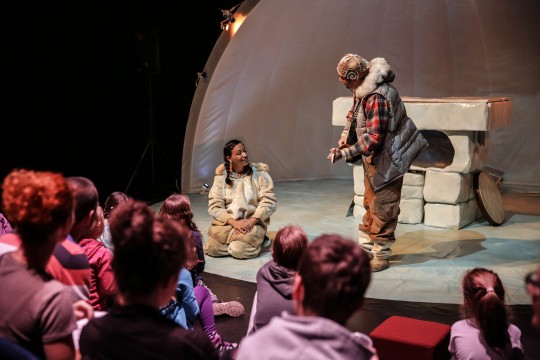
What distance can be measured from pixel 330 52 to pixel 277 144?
1.37m

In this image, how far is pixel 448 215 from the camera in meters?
6.72

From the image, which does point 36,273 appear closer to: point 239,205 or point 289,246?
point 289,246

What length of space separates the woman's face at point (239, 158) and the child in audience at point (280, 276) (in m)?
2.45

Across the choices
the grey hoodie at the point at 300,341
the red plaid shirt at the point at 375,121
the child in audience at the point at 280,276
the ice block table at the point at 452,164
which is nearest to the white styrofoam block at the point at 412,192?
the ice block table at the point at 452,164

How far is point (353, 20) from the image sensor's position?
9086 mm

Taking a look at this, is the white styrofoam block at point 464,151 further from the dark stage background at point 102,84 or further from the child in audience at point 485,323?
the child in audience at point 485,323

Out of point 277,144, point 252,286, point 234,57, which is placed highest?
point 234,57

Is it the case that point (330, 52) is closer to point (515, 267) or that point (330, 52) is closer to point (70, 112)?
point (70, 112)

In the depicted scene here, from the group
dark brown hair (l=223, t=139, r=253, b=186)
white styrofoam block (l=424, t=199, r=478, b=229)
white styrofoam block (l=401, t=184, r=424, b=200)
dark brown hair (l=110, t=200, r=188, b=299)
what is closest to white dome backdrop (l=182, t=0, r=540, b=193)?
white styrofoam block (l=424, t=199, r=478, b=229)

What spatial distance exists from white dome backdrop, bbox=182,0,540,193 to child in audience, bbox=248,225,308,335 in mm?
5277

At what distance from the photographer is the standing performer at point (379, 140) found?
17.0ft

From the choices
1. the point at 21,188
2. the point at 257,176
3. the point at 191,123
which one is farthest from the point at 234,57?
the point at 21,188

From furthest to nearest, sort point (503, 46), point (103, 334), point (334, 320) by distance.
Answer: point (503, 46), point (103, 334), point (334, 320)

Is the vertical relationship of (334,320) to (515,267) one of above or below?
above
